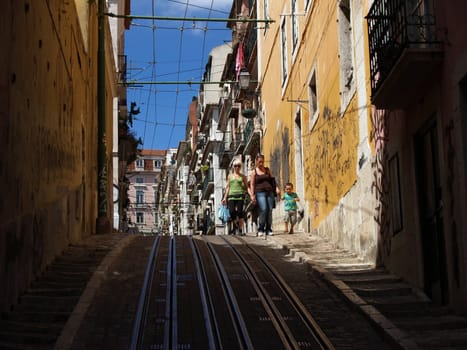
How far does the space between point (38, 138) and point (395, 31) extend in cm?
471

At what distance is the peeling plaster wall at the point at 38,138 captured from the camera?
9242 millimetres

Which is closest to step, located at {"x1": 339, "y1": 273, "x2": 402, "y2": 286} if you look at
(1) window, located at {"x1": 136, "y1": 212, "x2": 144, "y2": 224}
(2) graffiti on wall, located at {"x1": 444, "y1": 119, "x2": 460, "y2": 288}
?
(2) graffiti on wall, located at {"x1": 444, "y1": 119, "x2": 460, "y2": 288}

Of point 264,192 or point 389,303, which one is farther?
point 264,192

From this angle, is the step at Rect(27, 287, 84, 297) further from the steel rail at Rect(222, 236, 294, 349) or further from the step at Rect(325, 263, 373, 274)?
the step at Rect(325, 263, 373, 274)

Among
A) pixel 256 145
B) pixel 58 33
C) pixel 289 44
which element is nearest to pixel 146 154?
pixel 256 145

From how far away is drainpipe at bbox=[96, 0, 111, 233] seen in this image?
20.3 meters

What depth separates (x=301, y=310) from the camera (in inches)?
388

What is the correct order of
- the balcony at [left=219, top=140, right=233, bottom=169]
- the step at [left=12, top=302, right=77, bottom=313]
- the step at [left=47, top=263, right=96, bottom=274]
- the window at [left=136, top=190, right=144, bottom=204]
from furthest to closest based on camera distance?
1. the window at [left=136, top=190, right=144, bottom=204]
2. the balcony at [left=219, top=140, right=233, bottom=169]
3. the step at [left=47, top=263, right=96, bottom=274]
4. the step at [left=12, top=302, right=77, bottom=313]

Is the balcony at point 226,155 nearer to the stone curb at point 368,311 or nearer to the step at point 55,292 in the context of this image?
the stone curb at point 368,311

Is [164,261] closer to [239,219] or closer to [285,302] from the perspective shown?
[285,302]

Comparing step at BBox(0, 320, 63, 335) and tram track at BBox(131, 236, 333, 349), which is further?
step at BBox(0, 320, 63, 335)

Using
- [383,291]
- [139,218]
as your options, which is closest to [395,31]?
[383,291]

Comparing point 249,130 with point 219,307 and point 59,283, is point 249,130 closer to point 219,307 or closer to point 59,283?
point 59,283

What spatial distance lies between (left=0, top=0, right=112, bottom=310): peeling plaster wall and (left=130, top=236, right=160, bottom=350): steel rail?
1.38m
